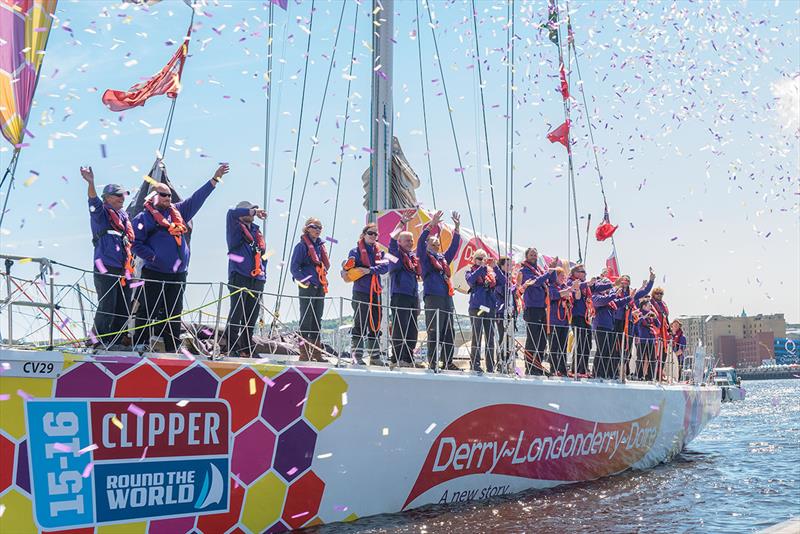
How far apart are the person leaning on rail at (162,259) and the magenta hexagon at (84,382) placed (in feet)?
2.51

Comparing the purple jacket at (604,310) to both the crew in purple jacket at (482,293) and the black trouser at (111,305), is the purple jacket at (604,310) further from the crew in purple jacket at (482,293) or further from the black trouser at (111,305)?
the black trouser at (111,305)

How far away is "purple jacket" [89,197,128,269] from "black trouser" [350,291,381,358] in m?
2.37

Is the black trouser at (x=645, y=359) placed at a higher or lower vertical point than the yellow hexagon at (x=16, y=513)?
higher

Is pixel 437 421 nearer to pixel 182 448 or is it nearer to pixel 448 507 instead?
pixel 448 507

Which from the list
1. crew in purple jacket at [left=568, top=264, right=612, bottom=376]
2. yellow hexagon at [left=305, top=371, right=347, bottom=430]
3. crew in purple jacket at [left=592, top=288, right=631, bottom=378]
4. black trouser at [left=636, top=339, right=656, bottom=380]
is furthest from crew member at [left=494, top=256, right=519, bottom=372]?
black trouser at [left=636, top=339, right=656, bottom=380]

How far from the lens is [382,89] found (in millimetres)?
10172

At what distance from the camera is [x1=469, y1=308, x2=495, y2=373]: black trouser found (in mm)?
9055

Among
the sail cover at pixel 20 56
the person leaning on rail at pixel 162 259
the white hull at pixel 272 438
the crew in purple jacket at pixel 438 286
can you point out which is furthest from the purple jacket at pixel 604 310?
the sail cover at pixel 20 56

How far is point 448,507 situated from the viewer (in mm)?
8391

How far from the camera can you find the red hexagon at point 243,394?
6469mm

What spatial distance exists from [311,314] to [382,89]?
362 cm

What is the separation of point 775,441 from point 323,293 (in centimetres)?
1457

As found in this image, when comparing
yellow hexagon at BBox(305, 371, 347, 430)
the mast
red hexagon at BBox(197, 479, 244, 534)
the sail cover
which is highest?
the mast

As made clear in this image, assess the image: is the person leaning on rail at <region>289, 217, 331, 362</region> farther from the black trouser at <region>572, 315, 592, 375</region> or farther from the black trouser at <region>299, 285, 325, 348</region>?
the black trouser at <region>572, 315, 592, 375</region>
